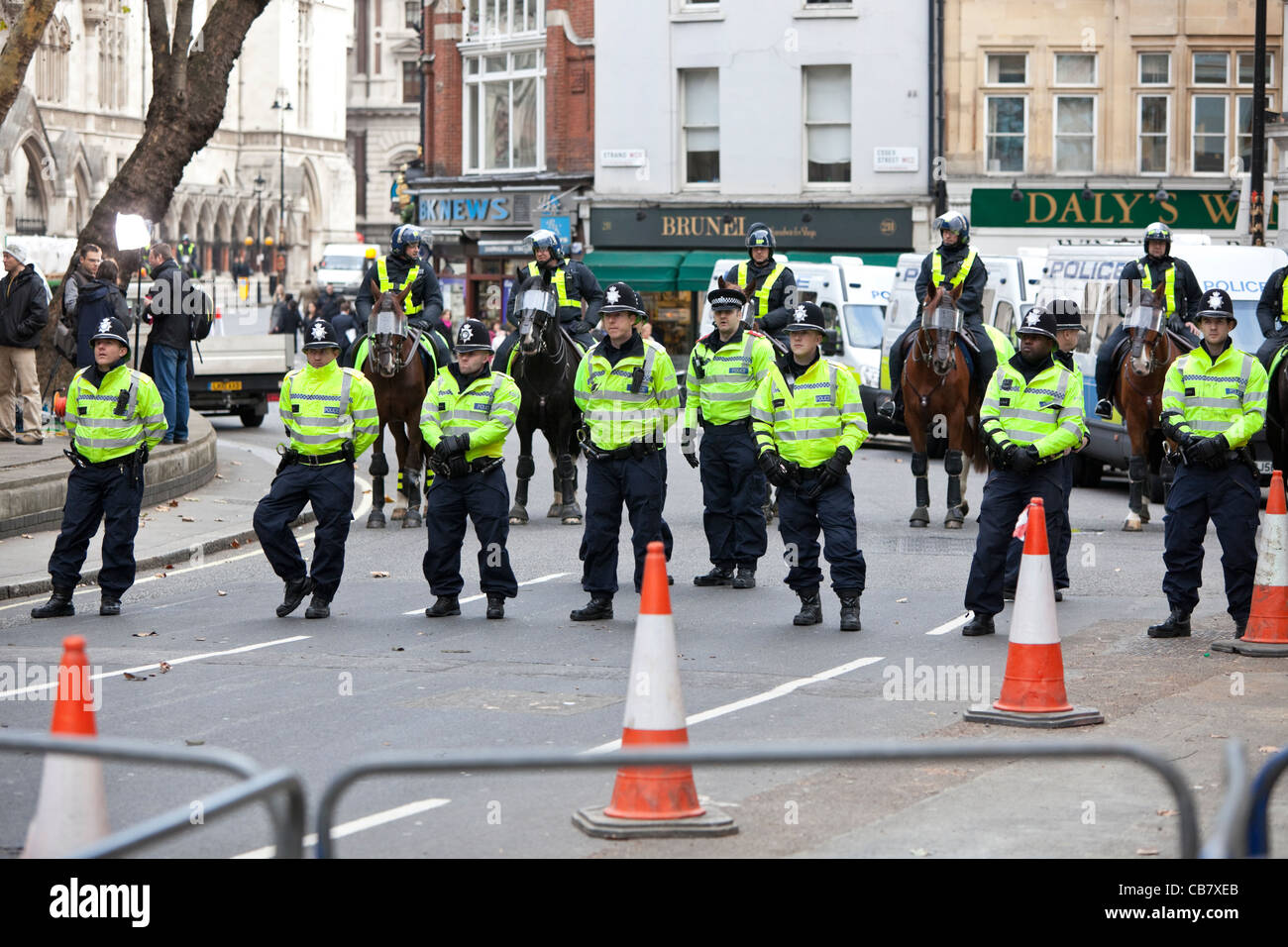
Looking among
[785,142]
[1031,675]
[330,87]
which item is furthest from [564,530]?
[330,87]

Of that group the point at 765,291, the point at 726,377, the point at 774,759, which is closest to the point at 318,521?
the point at 726,377

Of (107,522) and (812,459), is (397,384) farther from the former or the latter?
(812,459)

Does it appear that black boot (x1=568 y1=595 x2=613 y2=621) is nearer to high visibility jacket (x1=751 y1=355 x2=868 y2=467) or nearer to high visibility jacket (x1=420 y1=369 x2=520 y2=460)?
high visibility jacket (x1=420 y1=369 x2=520 y2=460)

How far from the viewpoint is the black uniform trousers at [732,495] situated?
13578mm

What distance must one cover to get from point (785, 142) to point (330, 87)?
90.4m

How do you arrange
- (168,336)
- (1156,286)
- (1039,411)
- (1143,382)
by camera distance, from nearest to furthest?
(1039,411) < (1143,382) < (1156,286) < (168,336)

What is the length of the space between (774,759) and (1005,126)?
36.3m

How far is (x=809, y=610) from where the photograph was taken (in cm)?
1209

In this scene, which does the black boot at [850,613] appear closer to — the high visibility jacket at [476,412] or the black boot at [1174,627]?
the black boot at [1174,627]

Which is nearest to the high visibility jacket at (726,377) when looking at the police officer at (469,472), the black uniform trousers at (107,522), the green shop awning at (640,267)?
the police officer at (469,472)

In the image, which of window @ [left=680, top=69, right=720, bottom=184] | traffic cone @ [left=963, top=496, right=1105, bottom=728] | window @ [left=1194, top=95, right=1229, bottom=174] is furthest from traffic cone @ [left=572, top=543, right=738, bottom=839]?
window @ [left=680, top=69, right=720, bottom=184]

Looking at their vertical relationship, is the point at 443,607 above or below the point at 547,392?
below

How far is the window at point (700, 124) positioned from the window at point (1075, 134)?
7231 millimetres

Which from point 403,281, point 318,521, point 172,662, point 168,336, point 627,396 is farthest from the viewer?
point 168,336
